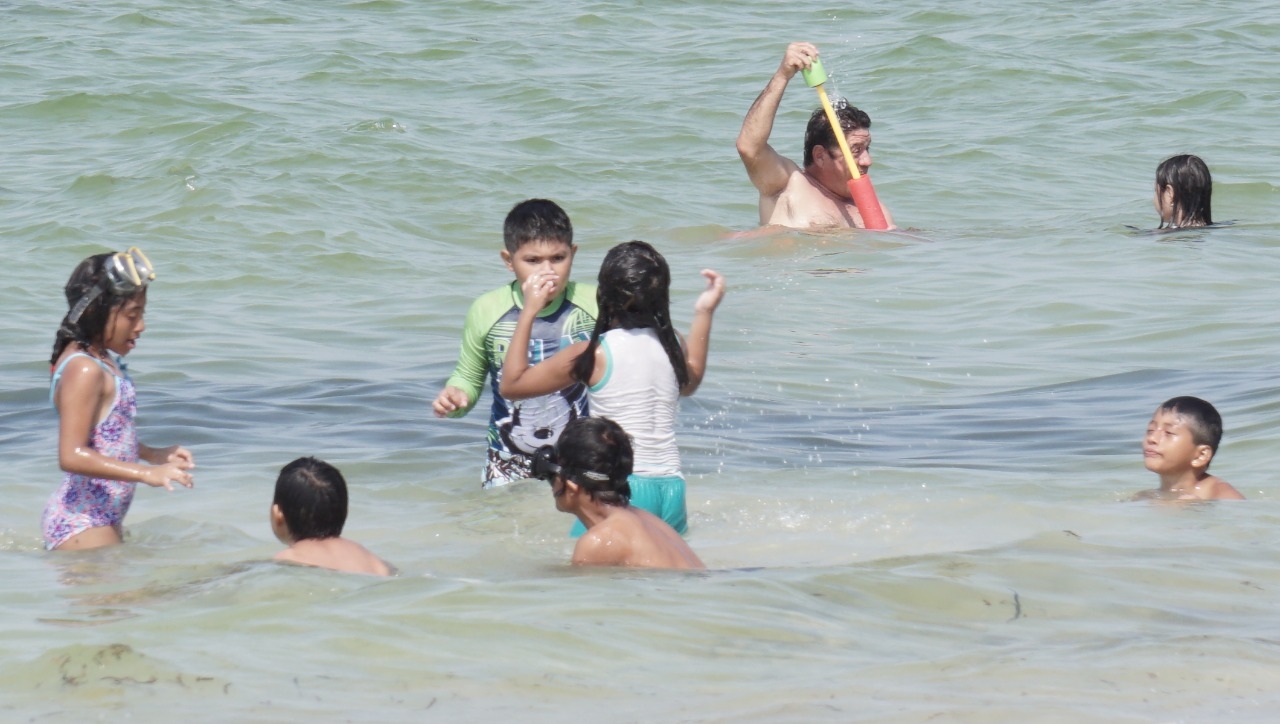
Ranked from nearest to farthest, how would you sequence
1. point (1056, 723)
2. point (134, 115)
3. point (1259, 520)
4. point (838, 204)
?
point (1056, 723), point (1259, 520), point (838, 204), point (134, 115)

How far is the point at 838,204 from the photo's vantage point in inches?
421

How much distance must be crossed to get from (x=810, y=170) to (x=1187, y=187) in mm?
2886

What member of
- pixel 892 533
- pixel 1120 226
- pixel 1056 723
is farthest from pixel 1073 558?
pixel 1120 226

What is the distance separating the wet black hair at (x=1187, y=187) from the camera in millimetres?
11328

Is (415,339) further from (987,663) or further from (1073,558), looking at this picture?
(987,663)

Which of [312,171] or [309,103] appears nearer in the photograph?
[312,171]

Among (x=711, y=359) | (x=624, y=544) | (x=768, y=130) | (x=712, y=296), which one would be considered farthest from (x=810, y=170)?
(x=624, y=544)

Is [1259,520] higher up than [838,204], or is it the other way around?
[838,204]

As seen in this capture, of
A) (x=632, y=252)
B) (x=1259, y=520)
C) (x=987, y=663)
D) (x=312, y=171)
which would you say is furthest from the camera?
(x=312, y=171)

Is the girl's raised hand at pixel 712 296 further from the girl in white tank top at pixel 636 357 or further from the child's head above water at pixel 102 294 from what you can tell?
the child's head above water at pixel 102 294

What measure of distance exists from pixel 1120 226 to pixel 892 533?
726 centimetres

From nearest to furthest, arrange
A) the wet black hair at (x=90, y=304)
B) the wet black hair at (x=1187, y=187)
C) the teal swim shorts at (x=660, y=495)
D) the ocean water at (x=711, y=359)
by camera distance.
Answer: the ocean water at (x=711, y=359) → the wet black hair at (x=90, y=304) → the teal swim shorts at (x=660, y=495) → the wet black hair at (x=1187, y=187)

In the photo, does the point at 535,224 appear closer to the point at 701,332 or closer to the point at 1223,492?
the point at 701,332

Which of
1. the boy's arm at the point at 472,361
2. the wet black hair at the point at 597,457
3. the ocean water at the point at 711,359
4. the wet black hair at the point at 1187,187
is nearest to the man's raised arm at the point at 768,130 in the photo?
the ocean water at the point at 711,359
